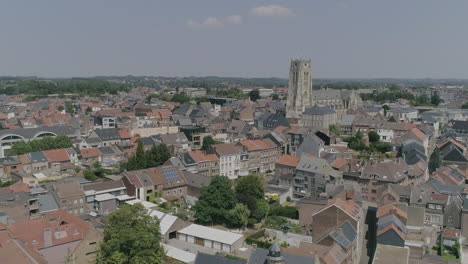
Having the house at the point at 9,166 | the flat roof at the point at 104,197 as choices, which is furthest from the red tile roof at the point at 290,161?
the house at the point at 9,166

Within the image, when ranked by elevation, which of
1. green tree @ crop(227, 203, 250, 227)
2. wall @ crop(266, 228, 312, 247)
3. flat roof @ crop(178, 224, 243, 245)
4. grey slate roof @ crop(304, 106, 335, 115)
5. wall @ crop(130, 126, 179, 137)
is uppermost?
grey slate roof @ crop(304, 106, 335, 115)

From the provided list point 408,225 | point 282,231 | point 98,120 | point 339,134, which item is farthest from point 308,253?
point 98,120

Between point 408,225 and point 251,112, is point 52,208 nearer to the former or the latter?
point 408,225

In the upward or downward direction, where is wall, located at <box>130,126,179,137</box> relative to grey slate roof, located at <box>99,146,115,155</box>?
upward

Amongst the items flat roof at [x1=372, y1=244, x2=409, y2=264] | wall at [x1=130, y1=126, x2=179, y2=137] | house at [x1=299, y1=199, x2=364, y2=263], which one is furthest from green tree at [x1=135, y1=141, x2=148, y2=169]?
flat roof at [x1=372, y1=244, x2=409, y2=264]

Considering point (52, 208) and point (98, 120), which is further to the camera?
point (98, 120)

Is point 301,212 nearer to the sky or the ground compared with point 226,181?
nearer to the ground

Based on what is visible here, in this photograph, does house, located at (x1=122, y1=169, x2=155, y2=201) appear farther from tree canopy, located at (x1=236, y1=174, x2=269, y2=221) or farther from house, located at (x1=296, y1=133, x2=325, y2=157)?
house, located at (x1=296, y1=133, x2=325, y2=157)
